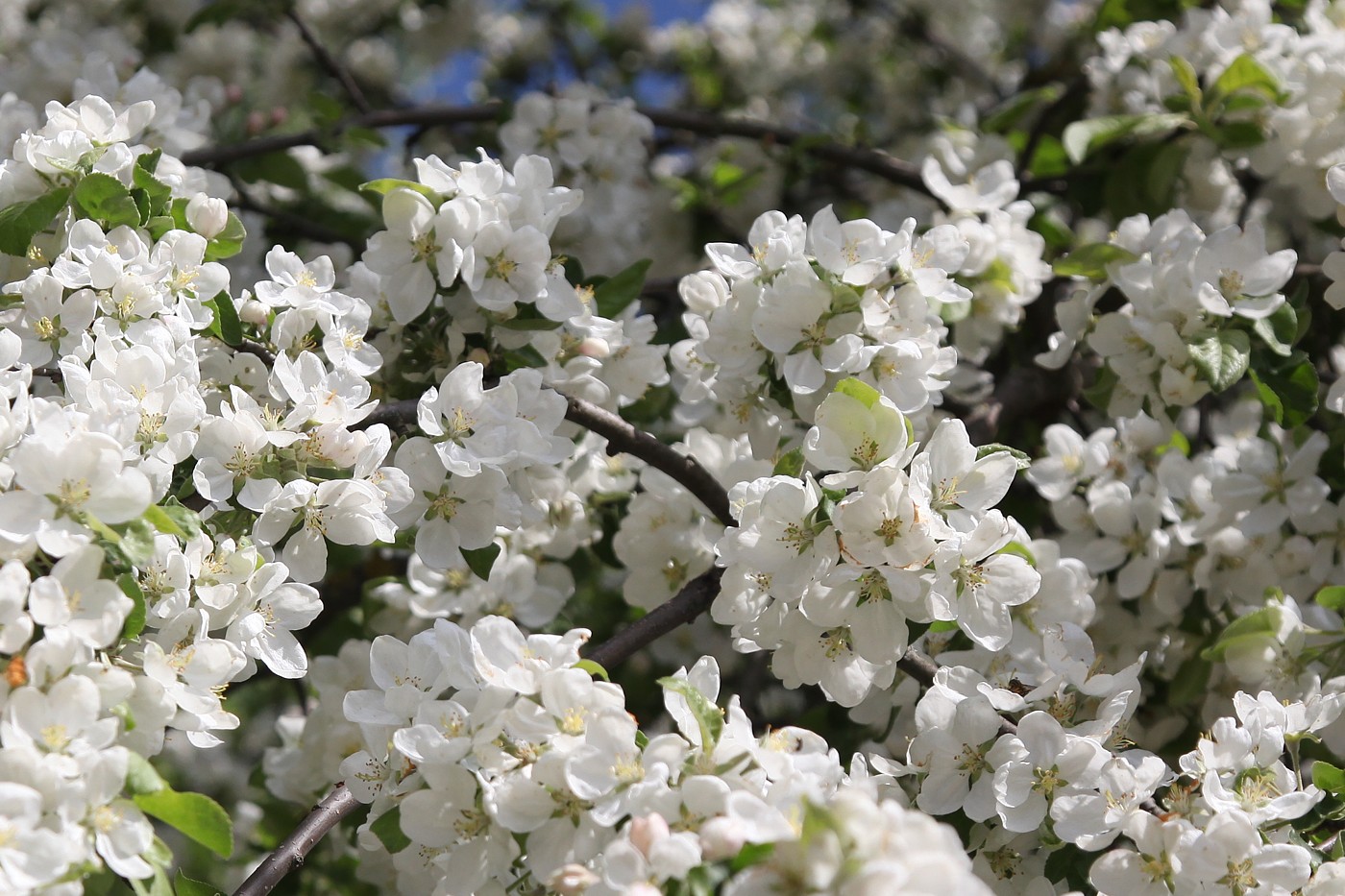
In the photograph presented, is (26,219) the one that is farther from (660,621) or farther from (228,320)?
(660,621)

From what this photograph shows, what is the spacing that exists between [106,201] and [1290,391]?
1.80m

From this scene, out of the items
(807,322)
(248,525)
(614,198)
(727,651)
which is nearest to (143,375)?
(248,525)

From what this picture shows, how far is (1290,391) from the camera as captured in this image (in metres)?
1.89

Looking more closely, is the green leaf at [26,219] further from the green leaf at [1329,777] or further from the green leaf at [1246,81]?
the green leaf at [1246,81]

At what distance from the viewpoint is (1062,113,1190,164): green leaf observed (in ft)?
7.87

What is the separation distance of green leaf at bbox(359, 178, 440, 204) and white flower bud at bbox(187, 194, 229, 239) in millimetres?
220

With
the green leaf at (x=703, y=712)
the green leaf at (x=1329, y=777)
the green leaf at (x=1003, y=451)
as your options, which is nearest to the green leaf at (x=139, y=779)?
the green leaf at (x=703, y=712)

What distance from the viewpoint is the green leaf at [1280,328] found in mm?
1857

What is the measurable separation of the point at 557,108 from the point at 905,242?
126cm

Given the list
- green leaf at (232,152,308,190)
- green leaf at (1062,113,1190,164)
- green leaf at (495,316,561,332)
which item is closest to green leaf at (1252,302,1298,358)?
green leaf at (1062,113,1190,164)

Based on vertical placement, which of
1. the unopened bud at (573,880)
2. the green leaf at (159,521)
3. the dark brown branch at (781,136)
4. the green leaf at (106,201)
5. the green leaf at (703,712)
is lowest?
the dark brown branch at (781,136)

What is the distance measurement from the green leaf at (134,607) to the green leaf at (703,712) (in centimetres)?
57

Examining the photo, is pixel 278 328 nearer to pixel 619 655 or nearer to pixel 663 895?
pixel 619 655

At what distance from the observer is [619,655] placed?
1.60 meters
